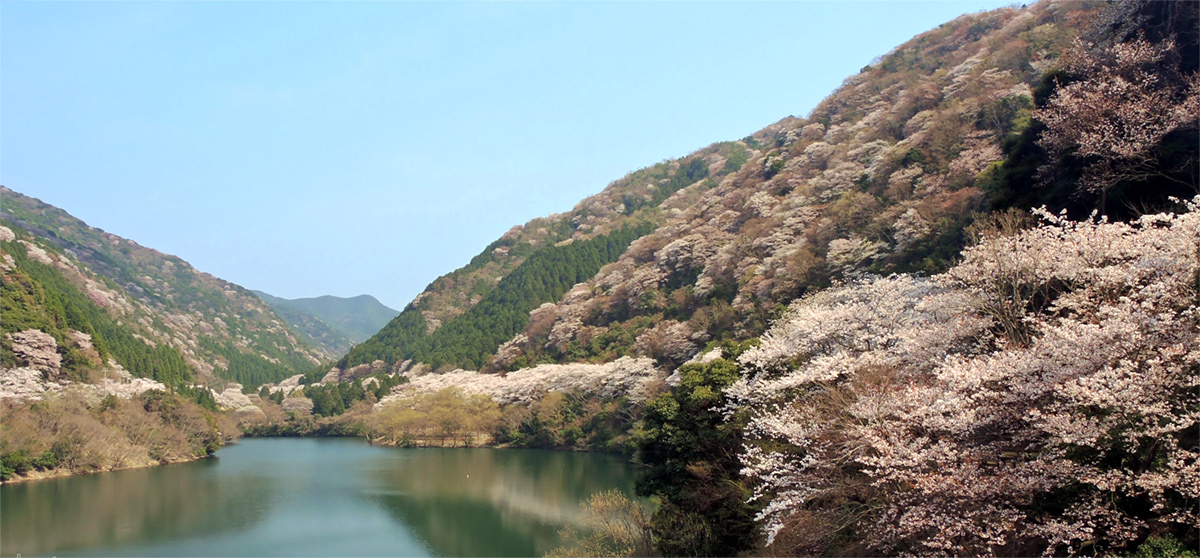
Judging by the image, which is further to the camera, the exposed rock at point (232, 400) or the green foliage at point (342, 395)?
the exposed rock at point (232, 400)

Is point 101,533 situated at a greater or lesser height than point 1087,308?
lesser

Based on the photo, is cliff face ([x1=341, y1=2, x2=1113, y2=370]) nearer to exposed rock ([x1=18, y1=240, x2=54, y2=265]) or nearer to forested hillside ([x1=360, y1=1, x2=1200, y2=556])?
forested hillside ([x1=360, y1=1, x2=1200, y2=556])

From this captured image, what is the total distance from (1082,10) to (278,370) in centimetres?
11179

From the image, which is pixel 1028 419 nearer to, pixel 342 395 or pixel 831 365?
pixel 831 365

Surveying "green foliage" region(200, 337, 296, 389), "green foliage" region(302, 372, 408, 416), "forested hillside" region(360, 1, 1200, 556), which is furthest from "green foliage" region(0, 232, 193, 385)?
"green foliage" region(200, 337, 296, 389)

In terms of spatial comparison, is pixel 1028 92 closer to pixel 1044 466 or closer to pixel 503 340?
pixel 1044 466

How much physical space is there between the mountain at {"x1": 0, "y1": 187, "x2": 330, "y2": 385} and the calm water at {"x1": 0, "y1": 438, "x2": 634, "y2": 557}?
12.3 meters

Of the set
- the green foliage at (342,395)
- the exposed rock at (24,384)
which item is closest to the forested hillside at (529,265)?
the green foliage at (342,395)

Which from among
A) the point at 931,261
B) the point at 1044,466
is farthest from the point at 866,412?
the point at 931,261

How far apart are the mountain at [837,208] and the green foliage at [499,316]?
214 mm

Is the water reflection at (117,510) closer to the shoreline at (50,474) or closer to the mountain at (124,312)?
the shoreline at (50,474)

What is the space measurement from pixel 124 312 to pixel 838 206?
83601 mm

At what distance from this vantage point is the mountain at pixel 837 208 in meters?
20.5

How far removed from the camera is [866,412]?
1047cm
